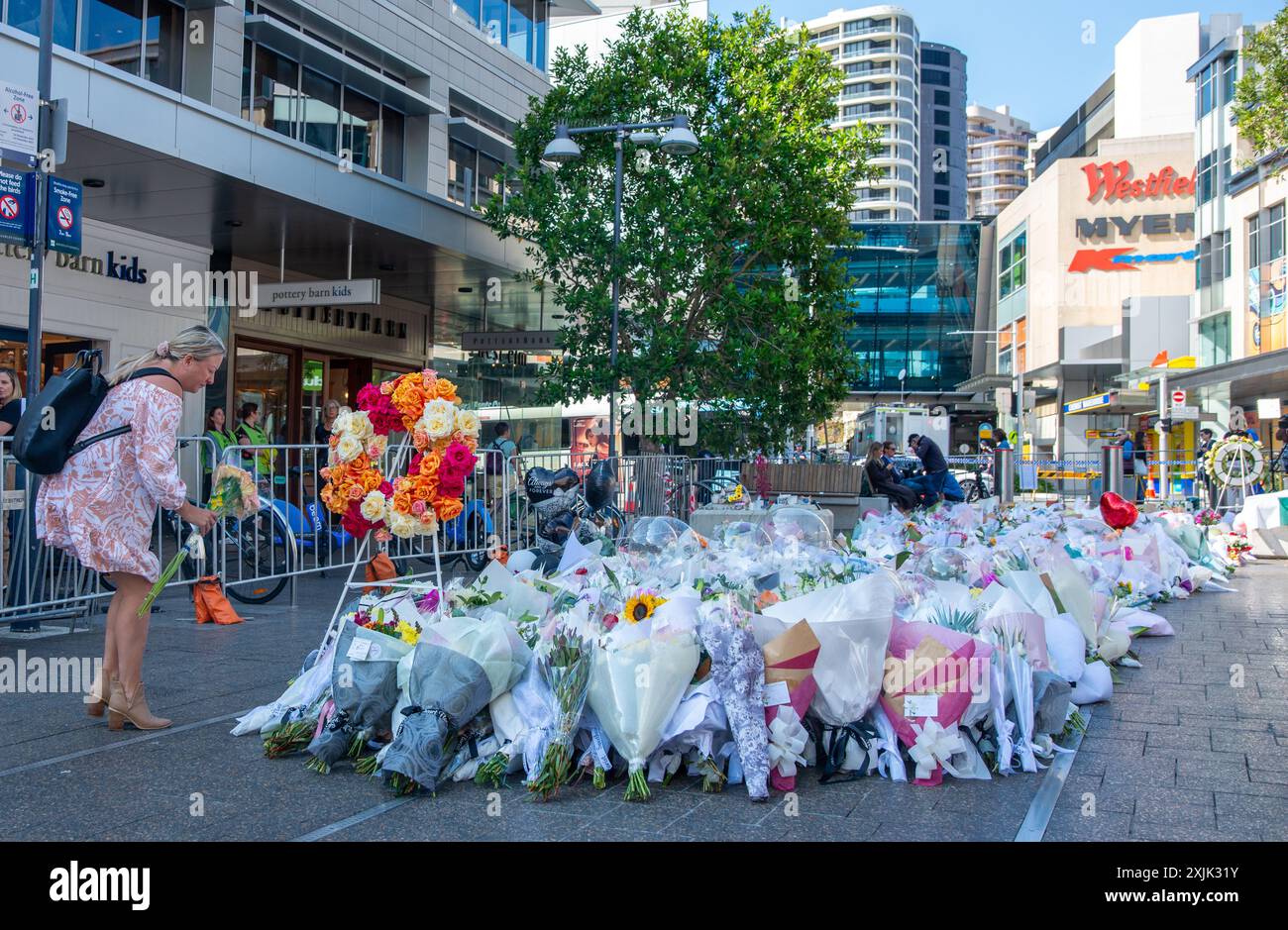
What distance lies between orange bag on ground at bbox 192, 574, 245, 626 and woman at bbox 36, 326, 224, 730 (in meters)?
3.28

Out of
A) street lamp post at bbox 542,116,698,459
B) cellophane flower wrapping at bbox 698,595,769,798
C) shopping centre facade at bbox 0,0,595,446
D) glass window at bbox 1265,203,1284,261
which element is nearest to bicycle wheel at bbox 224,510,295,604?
shopping centre facade at bbox 0,0,595,446

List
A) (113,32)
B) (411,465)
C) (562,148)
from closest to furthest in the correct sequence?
1. (411,465)
2. (113,32)
3. (562,148)

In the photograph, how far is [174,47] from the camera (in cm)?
1409

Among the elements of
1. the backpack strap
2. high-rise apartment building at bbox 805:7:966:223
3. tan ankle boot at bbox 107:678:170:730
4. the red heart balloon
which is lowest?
tan ankle boot at bbox 107:678:170:730

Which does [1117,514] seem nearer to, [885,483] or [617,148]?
[885,483]

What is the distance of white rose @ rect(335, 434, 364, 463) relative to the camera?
642 cm

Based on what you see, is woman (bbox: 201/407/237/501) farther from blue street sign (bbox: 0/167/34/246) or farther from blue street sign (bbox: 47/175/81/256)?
blue street sign (bbox: 0/167/34/246)

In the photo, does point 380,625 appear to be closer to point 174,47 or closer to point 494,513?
point 494,513

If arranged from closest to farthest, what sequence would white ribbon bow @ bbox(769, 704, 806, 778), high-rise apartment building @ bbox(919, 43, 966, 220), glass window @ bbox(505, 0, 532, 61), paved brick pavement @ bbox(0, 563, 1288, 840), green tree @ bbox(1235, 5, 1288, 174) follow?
paved brick pavement @ bbox(0, 563, 1288, 840), white ribbon bow @ bbox(769, 704, 806, 778), green tree @ bbox(1235, 5, 1288, 174), glass window @ bbox(505, 0, 532, 61), high-rise apartment building @ bbox(919, 43, 966, 220)

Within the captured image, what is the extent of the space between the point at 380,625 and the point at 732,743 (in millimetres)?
1640

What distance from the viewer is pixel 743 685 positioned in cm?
441

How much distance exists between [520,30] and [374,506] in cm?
1819

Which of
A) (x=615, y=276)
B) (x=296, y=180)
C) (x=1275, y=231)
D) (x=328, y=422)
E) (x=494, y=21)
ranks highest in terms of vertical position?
(x=494, y=21)

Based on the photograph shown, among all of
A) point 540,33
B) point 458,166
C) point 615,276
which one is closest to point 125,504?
point 615,276
